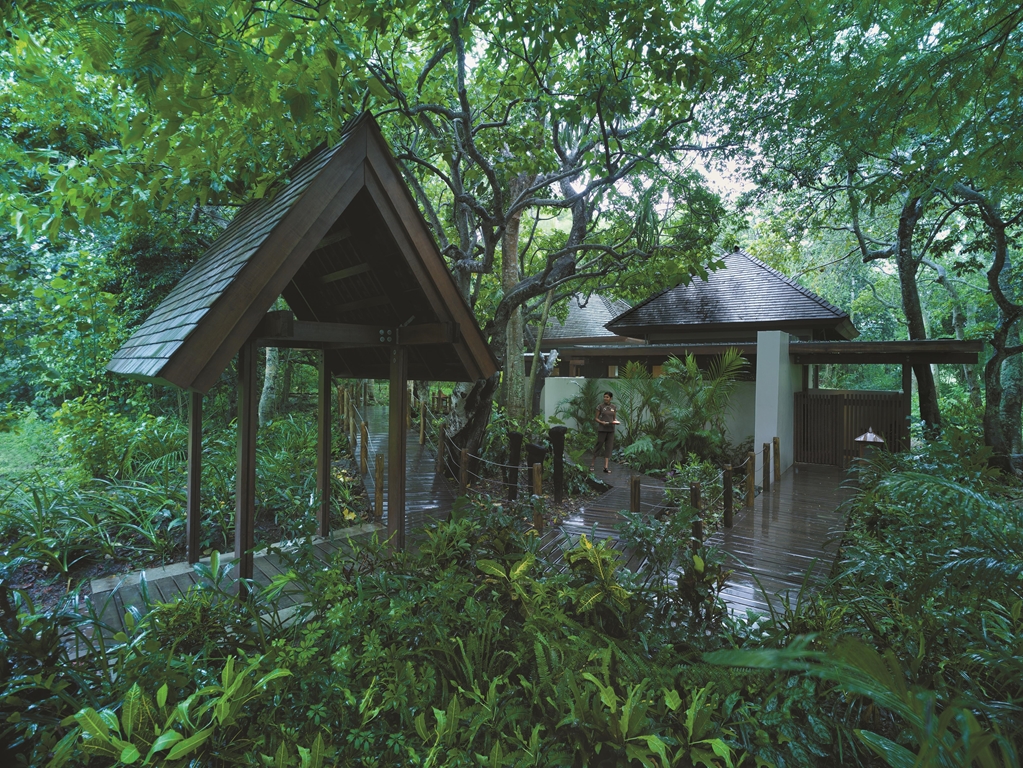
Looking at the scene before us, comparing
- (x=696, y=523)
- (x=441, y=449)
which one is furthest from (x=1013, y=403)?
(x=441, y=449)

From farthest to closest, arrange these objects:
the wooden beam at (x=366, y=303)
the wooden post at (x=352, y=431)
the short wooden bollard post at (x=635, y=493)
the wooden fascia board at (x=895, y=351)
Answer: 1. the wooden post at (x=352, y=431)
2. the wooden fascia board at (x=895, y=351)
3. the short wooden bollard post at (x=635, y=493)
4. the wooden beam at (x=366, y=303)

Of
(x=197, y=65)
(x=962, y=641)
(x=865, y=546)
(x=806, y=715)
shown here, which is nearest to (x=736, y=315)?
(x=865, y=546)

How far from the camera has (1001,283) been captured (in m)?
9.90

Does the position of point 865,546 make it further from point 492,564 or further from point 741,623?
point 492,564

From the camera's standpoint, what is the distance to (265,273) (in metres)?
3.12

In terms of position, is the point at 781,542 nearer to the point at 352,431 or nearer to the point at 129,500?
the point at 129,500

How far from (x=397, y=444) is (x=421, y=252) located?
1.56m

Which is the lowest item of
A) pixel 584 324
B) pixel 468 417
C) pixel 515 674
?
pixel 515 674

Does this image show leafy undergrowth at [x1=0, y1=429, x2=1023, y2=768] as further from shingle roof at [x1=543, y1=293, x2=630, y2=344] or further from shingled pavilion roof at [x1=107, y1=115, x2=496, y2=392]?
shingle roof at [x1=543, y1=293, x2=630, y2=344]

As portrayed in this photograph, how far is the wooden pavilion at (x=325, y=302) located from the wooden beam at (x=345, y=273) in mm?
10

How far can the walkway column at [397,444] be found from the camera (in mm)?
4191

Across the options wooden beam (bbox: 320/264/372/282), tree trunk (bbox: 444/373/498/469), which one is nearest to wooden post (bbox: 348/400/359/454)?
tree trunk (bbox: 444/373/498/469)

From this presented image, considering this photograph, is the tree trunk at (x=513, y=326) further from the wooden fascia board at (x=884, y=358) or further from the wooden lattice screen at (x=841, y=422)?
the wooden lattice screen at (x=841, y=422)

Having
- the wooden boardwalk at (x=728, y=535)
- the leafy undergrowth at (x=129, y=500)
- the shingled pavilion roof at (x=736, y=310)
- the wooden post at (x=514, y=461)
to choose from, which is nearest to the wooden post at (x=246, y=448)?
the wooden boardwalk at (x=728, y=535)
